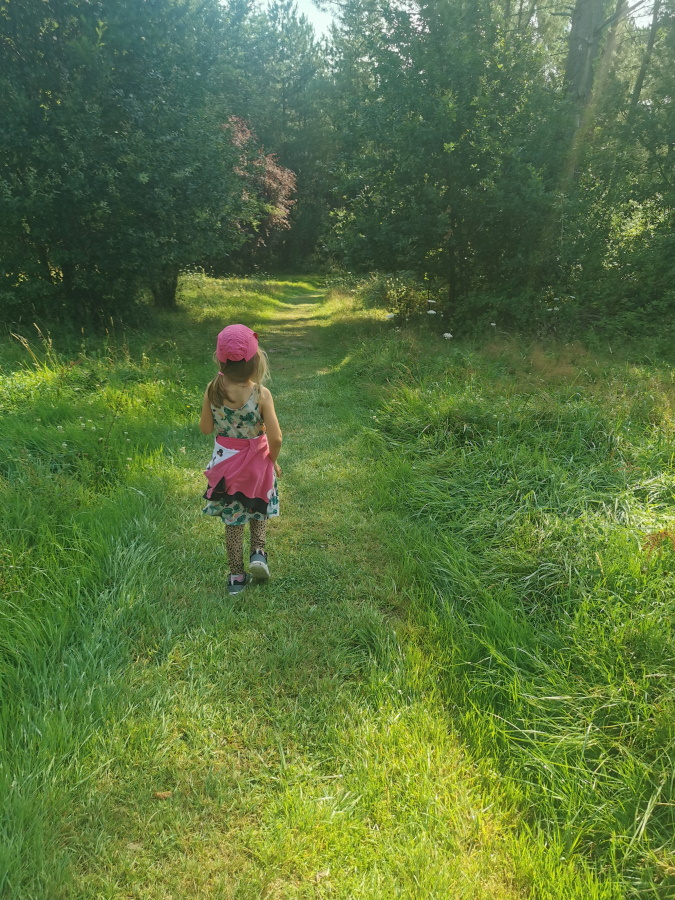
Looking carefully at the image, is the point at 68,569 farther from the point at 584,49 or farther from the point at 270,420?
the point at 584,49

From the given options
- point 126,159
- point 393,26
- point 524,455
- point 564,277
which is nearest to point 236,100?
point 393,26

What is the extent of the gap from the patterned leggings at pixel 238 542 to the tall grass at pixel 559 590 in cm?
107

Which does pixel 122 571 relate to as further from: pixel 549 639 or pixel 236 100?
pixel 236 100

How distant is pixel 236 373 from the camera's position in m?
3.13

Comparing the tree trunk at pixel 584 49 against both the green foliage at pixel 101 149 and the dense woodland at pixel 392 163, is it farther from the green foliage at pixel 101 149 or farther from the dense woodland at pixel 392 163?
the green foliage at pixel 101 149

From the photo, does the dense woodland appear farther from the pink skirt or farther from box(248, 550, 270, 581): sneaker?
box(248, 550, 270, 581): sneaker

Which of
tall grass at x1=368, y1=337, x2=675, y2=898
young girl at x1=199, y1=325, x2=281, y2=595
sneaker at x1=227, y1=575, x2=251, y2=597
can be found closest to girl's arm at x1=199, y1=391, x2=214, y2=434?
young girl at x1=199, y1=325, x2=281, y2=595

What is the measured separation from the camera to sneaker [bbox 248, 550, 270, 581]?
134 inches

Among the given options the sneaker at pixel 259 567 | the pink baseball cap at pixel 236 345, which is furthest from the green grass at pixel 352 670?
the pink baseball cap at pixel 236 345

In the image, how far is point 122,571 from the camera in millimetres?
3309

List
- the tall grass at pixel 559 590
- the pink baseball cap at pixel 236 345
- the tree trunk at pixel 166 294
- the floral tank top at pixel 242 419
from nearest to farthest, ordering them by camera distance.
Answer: the tall grass at pixel 559 590
the pink baseball cap at pixel 236 345
the floral tank top at pixel 242 419
the tree trunk at pixel 166 294

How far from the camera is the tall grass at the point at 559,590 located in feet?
6.53

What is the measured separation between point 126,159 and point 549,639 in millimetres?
9245

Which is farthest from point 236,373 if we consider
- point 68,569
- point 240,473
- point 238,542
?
point 68,569
